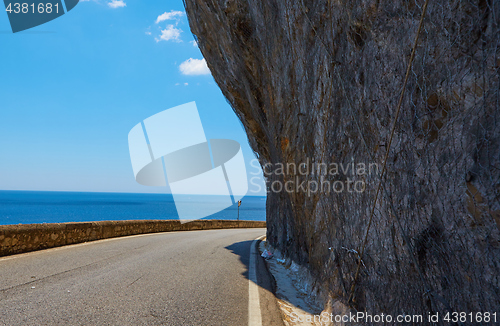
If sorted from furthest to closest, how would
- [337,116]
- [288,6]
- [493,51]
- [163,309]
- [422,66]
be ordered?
[288,6] → [337,116] → [163,309] → [422,66] → [493,51]

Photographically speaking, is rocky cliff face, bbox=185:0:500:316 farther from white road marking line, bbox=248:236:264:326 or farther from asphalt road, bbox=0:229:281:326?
asphalt road, bbox=0:229:281:326

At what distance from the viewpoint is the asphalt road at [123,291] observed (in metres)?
3.74

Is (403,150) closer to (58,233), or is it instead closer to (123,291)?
(123,291)

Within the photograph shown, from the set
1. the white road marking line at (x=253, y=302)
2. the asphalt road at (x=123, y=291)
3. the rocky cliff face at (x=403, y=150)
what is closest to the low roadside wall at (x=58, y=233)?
the asphalt road at (x=123, y=291)

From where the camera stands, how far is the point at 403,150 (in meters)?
Result: 3.26

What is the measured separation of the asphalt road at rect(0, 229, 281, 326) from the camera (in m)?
3.74

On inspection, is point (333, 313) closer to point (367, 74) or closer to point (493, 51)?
point (367, 74)

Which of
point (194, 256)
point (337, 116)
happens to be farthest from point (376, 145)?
point (194, 256)

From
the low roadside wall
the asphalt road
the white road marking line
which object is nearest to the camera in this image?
the asphalt road

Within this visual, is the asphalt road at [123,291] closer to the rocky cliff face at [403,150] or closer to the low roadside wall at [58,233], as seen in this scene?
the low roadside wall at [58,233]

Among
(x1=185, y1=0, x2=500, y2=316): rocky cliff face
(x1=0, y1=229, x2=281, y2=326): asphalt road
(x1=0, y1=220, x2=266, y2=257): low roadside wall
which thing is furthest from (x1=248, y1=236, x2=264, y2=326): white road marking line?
(x1=0, y1=220, x2=266, y2=257): low roadside wall

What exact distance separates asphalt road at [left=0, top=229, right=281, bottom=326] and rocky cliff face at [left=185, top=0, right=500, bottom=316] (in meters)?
1.71

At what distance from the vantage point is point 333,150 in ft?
17.2

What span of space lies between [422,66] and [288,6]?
5.16 m
